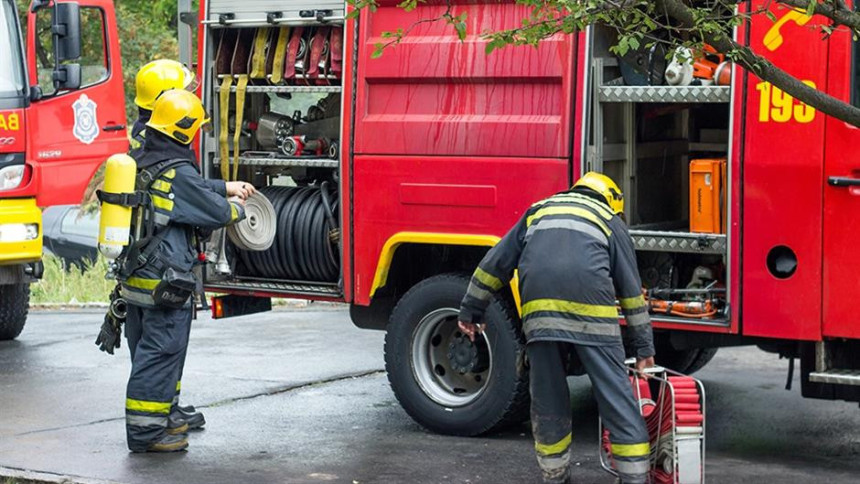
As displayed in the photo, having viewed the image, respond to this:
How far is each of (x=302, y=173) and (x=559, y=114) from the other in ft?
6.14

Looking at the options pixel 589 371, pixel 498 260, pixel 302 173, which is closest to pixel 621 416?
pixel 589 371

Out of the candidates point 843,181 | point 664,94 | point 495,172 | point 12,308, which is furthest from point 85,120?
point 843,181

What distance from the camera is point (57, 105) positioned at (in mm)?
10594

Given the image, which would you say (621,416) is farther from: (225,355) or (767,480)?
(225,355)

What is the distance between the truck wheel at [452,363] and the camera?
731 cm

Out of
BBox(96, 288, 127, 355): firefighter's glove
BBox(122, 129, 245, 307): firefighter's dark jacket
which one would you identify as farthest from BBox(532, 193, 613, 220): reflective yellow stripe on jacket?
BBox(96, 288, 127, 355): firefighter's glove

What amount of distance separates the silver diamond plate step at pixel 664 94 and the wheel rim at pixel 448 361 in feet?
4.55

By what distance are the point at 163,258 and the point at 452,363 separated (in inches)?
63.0

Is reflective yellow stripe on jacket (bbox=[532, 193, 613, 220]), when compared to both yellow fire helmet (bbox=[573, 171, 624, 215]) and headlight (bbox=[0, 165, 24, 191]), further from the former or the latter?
headlight (bbox=[0, 165, 24, 191])

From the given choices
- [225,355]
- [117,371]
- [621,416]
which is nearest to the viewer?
[621,416]

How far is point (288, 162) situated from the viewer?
8.01 metres

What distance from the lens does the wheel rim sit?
298 inches

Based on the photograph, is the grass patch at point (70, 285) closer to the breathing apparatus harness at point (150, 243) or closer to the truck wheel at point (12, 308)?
the truck wheel at point (12, 308)

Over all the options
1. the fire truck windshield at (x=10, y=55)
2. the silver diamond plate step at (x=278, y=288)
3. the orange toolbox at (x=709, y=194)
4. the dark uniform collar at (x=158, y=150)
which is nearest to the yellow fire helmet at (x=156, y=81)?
the dark uniform collar at (x=158, y=150)
